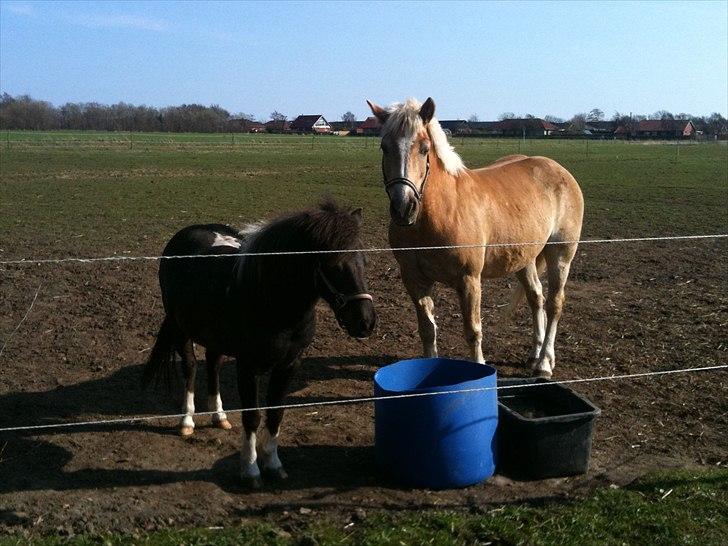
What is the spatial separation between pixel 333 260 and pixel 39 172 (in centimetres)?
2565

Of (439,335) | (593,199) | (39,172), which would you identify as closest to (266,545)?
(439,335)

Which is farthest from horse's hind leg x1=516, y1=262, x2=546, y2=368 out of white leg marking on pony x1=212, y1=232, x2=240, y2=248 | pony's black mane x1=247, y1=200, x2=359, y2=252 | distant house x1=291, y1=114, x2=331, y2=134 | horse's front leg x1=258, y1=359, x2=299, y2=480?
distant house x1=291, y1=114, x2=331, y2=134

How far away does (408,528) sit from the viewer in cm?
366

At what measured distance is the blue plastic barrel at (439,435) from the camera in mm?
4102

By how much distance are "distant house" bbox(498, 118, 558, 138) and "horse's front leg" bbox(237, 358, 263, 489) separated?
256 feet

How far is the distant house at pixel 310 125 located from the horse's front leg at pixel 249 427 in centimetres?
7625

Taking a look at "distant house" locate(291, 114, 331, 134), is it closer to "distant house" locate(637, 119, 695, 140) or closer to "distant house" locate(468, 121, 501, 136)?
"distant house" locate(468, 121, 501, 136)

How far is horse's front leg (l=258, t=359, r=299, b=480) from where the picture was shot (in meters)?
4.36

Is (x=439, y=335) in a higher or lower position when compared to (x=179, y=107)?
lower

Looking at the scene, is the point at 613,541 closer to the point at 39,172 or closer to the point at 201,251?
the point at 201,251

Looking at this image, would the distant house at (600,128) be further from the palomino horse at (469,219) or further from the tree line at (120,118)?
the palomino horse at (469,219)

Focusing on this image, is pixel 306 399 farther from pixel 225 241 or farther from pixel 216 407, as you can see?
pixel 225 241

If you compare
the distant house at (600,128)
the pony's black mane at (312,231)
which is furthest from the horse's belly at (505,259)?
the distant house at (600,128)

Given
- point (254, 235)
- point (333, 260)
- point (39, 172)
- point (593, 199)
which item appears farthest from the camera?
point (39, 172)
